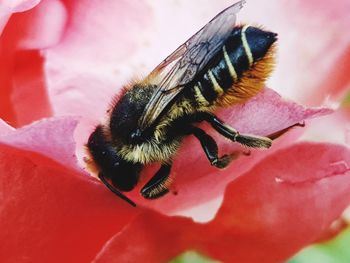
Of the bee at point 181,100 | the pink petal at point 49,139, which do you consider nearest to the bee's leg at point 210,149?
the bee at point 181,100

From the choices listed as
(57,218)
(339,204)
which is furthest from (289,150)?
(57,218)

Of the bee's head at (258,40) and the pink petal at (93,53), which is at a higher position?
the pink petal at (93,53)

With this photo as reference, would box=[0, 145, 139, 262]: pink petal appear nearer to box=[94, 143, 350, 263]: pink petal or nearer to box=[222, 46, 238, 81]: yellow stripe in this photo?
box=[94, 143, 350, 263]: pink petal

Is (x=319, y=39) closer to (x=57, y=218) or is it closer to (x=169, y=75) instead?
(x=169, y=75)

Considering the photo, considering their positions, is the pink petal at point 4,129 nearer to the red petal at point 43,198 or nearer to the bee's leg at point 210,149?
the red petal at point 43,198

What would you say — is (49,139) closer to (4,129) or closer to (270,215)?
(4,129)

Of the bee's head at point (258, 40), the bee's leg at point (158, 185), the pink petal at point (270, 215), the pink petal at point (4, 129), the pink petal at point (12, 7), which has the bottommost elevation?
the pink petal at point (270, 215)
